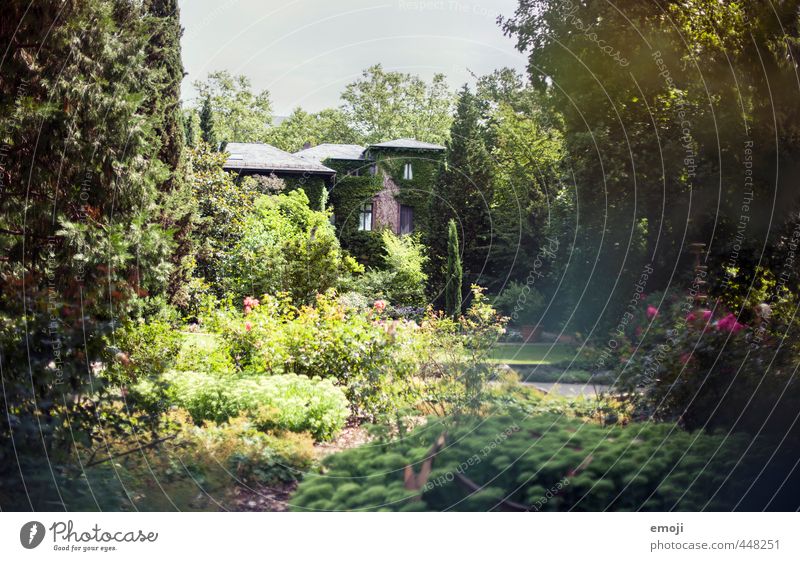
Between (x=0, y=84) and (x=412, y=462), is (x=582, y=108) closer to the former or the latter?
(x=412, y=462)

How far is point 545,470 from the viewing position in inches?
208

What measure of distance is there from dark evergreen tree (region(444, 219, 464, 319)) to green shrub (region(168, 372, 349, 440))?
2370 mm

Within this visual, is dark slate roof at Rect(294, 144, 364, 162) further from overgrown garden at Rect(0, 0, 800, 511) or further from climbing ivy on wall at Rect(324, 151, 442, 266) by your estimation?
overgrown garden at Rect(0, 0, 800, 511)

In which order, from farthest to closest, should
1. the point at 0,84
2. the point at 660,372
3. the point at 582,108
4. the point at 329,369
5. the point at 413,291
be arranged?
the point at 413,291, the point at 329,369, the point at 582,108, the point at 660,372, the point at 0,84

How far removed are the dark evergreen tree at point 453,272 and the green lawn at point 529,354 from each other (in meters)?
1.64

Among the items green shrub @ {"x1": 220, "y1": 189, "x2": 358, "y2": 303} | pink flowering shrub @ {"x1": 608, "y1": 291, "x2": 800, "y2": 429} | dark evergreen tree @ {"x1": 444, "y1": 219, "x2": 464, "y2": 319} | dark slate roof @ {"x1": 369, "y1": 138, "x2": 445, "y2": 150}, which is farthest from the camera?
dark evergreen tree @ {"x1": 444, "y1": 219, "x2": 464, "y2": 319}

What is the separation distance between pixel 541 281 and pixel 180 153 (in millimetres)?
4174

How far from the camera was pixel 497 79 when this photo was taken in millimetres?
7031

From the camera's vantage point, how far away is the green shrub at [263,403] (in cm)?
605

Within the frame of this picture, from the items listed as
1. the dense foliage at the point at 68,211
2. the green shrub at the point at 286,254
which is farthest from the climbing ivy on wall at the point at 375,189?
the dense foliage at the point at 68,211

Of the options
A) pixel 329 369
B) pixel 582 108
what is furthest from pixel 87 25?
pixel 582 108

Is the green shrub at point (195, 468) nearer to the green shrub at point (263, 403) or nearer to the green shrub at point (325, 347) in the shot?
the green shrub at point (263, 403)

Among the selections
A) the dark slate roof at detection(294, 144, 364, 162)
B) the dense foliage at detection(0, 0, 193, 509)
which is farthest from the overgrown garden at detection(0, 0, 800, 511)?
the dark slate roof at detection(294, 144, 364, 162)

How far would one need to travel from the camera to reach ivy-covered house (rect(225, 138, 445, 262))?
772 cm
